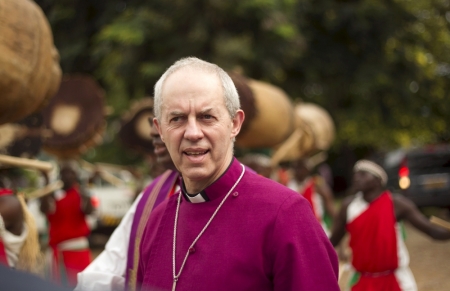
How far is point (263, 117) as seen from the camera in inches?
260

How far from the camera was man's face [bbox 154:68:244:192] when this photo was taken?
233 centimetres

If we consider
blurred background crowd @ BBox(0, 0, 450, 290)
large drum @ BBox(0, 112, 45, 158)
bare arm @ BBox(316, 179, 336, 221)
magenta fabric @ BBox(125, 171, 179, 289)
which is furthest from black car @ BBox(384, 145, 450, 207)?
magenta fabric @ BBox(125, 171, 179, 289)

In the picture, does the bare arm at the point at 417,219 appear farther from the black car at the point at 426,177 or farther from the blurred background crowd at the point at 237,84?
the black car at the point at 426,177

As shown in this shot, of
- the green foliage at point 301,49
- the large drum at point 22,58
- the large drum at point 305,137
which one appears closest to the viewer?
the large drum at point 22,58

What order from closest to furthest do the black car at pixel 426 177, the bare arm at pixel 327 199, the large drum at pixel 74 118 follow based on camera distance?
the large drum at pixel 74 118
the bare arm at pixel 327 199
the black car at pixel 426 177

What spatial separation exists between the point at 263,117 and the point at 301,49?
9.81 m

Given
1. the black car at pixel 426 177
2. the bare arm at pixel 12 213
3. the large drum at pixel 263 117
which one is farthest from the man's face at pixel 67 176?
the black car at pixel 426 177

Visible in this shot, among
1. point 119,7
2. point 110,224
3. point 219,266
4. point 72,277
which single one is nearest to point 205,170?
point 219,266

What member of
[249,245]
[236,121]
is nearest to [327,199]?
[236,121]

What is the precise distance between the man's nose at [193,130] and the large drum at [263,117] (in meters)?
3.53

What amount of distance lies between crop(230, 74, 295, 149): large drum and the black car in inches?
368

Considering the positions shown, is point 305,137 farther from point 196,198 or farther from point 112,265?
point 196,198

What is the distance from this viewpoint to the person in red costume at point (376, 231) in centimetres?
594

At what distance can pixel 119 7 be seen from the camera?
50.9 feet
